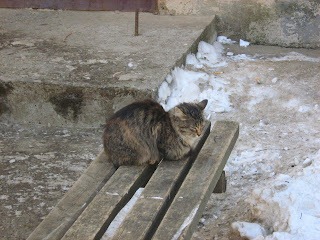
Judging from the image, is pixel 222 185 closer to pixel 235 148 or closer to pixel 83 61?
pixel 235 148

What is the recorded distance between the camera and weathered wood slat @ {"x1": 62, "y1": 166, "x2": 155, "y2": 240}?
2253 millimetres

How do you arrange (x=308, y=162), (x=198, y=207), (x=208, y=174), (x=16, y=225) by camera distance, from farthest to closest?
(x=308, y=162) → (x=16, y=225) → (x=208, y=174) → (x=198, y=207)

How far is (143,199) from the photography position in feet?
8.21

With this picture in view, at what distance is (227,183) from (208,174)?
91 centimetres

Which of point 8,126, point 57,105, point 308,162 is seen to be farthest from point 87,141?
point 308,162

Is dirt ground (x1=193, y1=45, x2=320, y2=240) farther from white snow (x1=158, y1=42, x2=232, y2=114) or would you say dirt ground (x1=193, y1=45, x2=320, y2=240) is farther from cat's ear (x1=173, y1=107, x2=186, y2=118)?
cat's ear (x1=173, y1=107, x2=186, y2=118)

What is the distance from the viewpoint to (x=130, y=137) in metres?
2.98

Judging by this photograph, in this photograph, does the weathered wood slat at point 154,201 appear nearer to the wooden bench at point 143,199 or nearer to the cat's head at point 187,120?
the wooden bench at point 143,199

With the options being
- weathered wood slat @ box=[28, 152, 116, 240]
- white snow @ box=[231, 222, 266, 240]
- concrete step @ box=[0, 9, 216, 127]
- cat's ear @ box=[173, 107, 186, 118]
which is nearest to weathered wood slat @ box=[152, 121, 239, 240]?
cat's ear @ box=[173, 107, 186, 118]

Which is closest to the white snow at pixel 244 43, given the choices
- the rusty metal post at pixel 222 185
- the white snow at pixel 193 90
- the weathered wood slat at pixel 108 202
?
the white snow at pixel 193 90

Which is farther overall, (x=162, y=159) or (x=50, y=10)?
(x=50, y=10)

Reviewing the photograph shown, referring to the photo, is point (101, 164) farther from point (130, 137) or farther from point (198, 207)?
point (198, 207)

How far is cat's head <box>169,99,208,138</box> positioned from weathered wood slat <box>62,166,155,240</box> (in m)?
0.31

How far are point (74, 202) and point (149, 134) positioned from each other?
696mm
